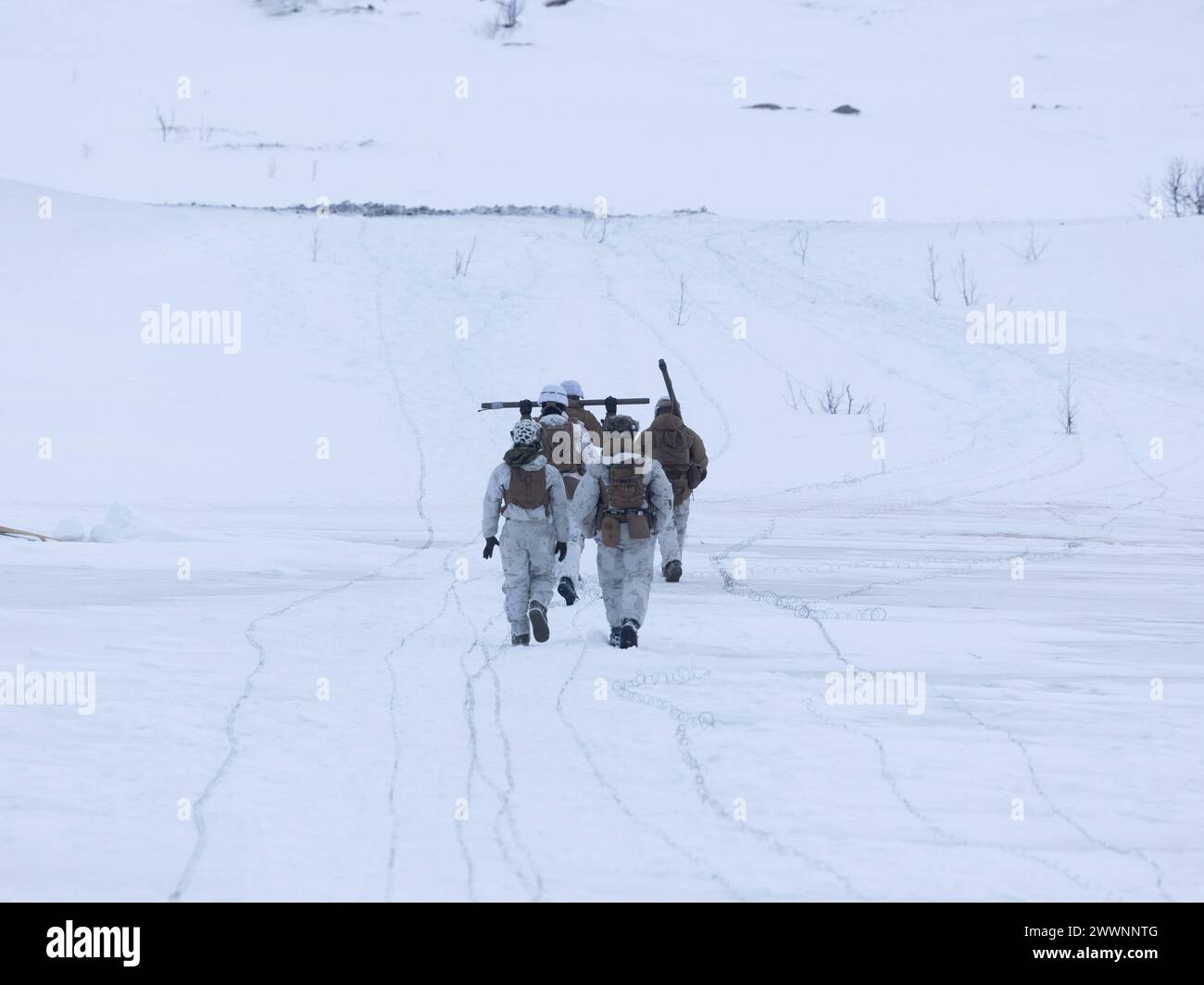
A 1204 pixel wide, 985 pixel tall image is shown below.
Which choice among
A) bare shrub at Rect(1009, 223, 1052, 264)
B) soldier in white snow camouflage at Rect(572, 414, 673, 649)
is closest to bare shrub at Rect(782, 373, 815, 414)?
bare shrub at Rect(1009, 223, 1052, 264)

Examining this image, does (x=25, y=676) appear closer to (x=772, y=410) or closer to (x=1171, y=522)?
(x=1171, y=522)

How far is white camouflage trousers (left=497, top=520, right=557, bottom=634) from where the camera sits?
9305 mm

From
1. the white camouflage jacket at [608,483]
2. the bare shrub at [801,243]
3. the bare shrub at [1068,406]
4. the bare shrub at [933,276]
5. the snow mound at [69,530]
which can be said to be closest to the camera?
the white camouflage jacket at [608,483]

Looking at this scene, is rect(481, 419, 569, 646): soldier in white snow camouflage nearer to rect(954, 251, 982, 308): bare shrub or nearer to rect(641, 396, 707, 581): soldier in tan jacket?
rect(641, 396, 707, 581): soldier in tan jacket

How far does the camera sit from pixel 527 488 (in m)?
9.32

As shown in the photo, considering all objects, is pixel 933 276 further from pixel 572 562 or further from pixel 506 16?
pixel 506 16

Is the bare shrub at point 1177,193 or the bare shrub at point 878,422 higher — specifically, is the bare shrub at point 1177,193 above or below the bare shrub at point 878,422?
above

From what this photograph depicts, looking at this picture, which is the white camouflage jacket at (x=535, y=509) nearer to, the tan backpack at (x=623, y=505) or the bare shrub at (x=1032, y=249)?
the tan backpack at (x=623, y=505)

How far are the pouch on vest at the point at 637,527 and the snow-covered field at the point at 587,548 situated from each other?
0.68 metres

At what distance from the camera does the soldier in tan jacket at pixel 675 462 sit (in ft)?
38.5

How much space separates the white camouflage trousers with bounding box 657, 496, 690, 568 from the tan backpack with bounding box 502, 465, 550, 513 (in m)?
2.59

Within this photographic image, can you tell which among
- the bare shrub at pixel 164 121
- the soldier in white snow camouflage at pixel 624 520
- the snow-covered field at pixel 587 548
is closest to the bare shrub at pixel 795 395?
the snow-covered field at pixel 587 548

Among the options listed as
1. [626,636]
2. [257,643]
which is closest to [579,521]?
[626,636]
